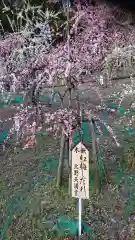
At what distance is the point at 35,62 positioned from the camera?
2.35 meters

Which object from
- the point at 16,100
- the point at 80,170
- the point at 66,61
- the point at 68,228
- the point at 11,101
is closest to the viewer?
the point at 80,170

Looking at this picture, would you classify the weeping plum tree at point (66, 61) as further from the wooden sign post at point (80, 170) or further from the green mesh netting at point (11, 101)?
the green mesh netting at point (11, 101)

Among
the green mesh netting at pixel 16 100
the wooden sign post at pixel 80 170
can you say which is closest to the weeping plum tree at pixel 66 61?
the wooden sign post at pixel 80 170

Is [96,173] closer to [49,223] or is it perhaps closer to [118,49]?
[49,223]

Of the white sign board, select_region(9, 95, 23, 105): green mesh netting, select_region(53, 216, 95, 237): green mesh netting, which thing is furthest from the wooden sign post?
select_region(9, 95, 23, 105): green mesh netting

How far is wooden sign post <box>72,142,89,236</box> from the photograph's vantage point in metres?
1.79

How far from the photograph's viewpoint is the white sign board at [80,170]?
1.79 meters

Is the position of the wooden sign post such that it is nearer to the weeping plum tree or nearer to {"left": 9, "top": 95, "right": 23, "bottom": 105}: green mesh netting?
the weeping plum tree

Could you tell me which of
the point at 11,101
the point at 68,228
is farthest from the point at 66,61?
the point at 11,101

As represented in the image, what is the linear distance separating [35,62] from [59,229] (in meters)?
1.15

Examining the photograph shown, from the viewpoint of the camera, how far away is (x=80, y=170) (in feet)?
5.93

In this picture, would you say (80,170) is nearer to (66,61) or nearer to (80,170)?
(80,170)

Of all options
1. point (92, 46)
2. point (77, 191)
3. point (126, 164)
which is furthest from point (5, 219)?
point (92, 46)

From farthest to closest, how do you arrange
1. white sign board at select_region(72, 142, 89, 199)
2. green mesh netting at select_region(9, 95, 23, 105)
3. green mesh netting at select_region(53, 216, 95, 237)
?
1. green mesh netting at select_region(9, 95, 23, 105)
2. green mesh netting at select_region(53, 216, 95, 237)
3. white sign board at select_region(72, 142, 89, 199)
